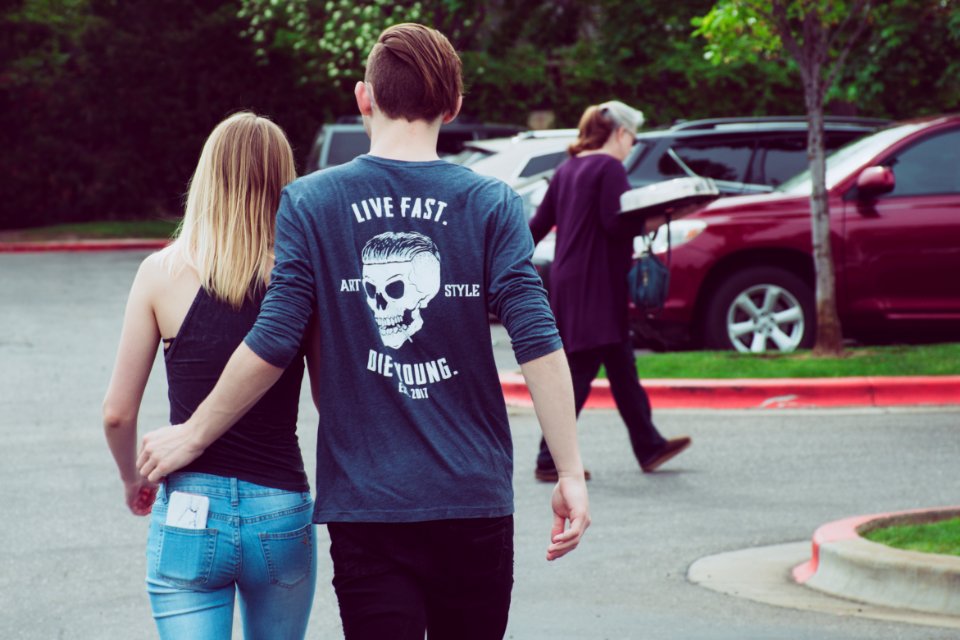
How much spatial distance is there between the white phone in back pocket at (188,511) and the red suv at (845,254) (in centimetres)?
862

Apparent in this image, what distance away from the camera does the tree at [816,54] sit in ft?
36.1

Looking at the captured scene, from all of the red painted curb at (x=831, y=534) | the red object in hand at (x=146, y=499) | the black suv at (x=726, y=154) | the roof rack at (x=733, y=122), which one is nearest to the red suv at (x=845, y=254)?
the black suv at (x=726, y=154)

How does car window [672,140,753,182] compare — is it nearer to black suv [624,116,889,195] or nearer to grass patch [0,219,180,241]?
black suv [624,116,889,195]

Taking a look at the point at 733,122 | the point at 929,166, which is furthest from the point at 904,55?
the point at 929,166

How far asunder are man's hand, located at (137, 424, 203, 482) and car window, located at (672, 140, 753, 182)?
10.7 m

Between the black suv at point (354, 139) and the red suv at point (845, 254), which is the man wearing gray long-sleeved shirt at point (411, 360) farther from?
the black suv at point (354, 139)

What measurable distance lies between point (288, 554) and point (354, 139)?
64.3ft

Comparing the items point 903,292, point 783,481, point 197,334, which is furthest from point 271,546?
point 903,292

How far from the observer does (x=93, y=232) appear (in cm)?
2964

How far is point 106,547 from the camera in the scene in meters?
6.53

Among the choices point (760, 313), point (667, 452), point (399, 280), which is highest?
point (399, 280)

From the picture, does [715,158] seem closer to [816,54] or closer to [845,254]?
[816,54]

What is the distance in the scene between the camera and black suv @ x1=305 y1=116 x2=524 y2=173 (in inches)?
867

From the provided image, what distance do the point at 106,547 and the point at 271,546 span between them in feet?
11.9
